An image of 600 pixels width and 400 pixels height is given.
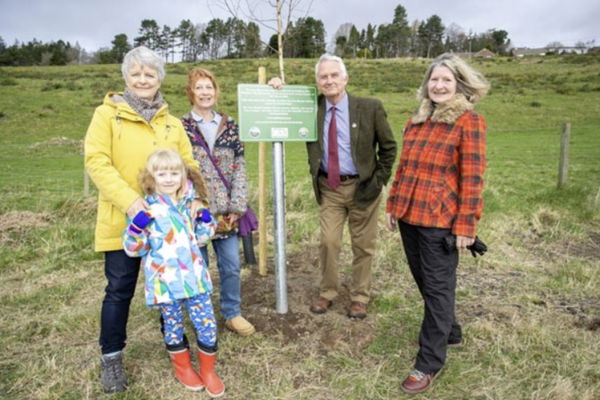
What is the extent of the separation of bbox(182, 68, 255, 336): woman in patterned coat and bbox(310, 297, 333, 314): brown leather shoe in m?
0.69

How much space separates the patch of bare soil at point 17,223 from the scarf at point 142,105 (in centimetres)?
445

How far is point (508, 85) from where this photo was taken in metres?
36.3

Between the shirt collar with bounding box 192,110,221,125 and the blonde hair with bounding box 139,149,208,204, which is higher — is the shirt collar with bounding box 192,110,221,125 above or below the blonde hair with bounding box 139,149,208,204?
above

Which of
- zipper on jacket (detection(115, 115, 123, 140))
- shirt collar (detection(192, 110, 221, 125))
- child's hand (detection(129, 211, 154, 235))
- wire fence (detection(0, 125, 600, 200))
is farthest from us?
wire fence (detection(0, 125, 600, 200))

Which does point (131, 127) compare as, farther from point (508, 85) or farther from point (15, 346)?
point (508, 85)

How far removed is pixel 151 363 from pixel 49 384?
70 cm

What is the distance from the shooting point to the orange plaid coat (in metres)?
2.96

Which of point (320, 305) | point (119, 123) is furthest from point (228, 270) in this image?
point (119, 123)

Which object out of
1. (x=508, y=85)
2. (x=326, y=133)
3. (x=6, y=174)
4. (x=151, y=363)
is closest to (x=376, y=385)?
(x=151, y=363)

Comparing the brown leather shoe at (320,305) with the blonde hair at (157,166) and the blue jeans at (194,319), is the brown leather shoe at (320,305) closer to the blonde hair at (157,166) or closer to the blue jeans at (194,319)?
the blue jeans at (194,319)

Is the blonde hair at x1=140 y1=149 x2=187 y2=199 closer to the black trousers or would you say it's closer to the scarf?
the scarf

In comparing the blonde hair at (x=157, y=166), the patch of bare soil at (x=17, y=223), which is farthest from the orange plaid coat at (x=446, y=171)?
the patch of bare soil at (x=17, y=223)

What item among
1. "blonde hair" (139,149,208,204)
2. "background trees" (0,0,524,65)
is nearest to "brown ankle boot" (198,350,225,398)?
"blonde hair" (139,149,208,204)

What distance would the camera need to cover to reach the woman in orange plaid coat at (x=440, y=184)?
298 cm
